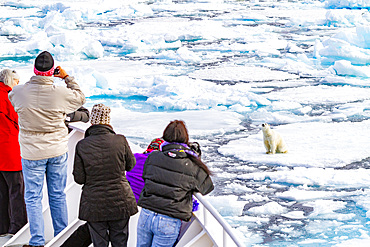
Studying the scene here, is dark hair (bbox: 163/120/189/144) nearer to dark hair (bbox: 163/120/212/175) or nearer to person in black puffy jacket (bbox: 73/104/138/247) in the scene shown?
dark hair (bbox: 163/120/212/175)

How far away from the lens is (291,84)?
447 inches

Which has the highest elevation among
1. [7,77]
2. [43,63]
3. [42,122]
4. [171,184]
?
[43,63]

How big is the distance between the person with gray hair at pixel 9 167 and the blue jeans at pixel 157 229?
3.82ft

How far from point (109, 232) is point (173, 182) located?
502 millimetres

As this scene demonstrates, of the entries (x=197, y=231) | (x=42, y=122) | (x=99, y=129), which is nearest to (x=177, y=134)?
(x=99, y=129)

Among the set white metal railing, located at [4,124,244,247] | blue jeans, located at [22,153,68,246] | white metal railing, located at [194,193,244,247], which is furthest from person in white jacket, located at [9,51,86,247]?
white metal railing, located at [194,193,244,247]

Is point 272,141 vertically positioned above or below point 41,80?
below

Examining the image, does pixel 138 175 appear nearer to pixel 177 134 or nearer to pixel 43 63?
pixel 177 134

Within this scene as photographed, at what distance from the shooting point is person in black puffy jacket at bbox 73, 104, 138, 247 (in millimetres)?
2574

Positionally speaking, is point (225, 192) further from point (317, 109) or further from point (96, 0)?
point (96, 0)

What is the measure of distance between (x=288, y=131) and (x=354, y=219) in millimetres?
3087

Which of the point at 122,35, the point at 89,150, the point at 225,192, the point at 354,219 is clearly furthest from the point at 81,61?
the point at 89,150

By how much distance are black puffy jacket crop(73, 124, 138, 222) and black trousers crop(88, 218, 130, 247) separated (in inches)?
2.4

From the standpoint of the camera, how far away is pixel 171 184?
245 cm
